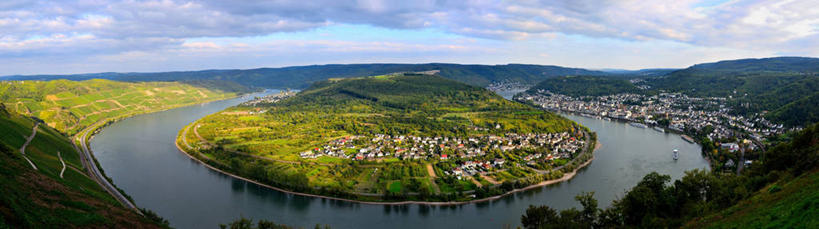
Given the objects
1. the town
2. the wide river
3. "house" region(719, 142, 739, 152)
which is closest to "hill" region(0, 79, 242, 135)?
the wide river

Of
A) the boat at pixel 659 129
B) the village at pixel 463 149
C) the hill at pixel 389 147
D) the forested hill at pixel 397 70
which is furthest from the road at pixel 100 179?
the forested hill at pixel 397 70

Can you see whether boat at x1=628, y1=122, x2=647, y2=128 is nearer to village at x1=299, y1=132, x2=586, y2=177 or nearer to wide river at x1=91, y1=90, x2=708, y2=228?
wide river at x1=91, y1=90, x2=708, y2=228

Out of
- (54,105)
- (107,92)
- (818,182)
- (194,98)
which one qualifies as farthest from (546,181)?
(194,98)

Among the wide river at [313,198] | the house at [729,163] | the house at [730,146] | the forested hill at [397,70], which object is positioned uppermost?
the forested hill at [397,70]

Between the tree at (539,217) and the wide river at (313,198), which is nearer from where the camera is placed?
the tree at (539,217)

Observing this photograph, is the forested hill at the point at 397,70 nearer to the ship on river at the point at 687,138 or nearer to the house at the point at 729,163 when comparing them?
the ship on river at the point at 687,138

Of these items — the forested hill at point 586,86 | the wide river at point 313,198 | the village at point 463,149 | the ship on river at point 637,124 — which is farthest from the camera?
the forested hill at point 586,86

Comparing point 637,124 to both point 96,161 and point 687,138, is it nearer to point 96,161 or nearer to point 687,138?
point 687,138
